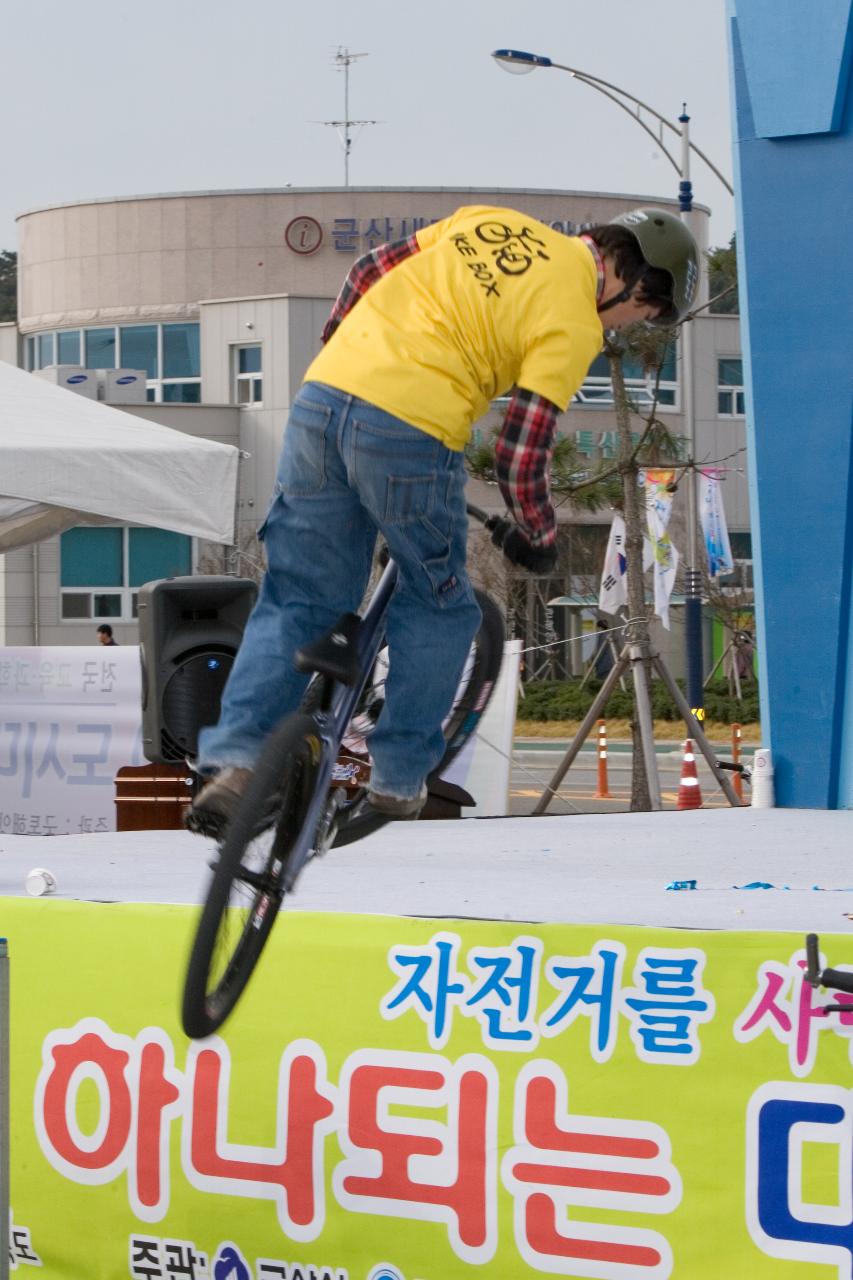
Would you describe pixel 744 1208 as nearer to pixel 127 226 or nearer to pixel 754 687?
pixel 754 687

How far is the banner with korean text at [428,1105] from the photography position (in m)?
3.43

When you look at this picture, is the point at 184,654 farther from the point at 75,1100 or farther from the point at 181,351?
the point at 181,351

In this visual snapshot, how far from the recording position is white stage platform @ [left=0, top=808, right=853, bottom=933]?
4312 mm

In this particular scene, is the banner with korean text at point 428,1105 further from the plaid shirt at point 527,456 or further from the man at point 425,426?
the plaid shirt at point 527,456

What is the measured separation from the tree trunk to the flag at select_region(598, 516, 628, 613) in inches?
8.5

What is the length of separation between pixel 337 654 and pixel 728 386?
35.6 meters

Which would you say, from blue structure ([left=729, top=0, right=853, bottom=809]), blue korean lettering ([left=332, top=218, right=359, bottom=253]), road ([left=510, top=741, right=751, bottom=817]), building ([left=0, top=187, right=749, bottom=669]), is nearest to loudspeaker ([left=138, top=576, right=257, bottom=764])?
blue structure ([left=729, top=0, right=853, bottom=809])

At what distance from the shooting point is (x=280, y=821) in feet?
12.2

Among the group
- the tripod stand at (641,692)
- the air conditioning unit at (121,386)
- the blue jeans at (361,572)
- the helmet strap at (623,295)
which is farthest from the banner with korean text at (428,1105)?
the air conditioning unit at (121,386)

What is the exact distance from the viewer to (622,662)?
36.2 feet

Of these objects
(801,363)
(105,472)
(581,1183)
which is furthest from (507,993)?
Result: (105,472)

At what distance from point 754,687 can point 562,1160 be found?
26.5 meters

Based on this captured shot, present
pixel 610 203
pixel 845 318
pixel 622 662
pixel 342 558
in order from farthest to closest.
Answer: pixel 610 203
pixel 622 662
pixel 845 318
pixel 342 558

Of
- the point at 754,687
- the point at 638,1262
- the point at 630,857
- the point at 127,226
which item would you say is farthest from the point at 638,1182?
the point at 127,226
